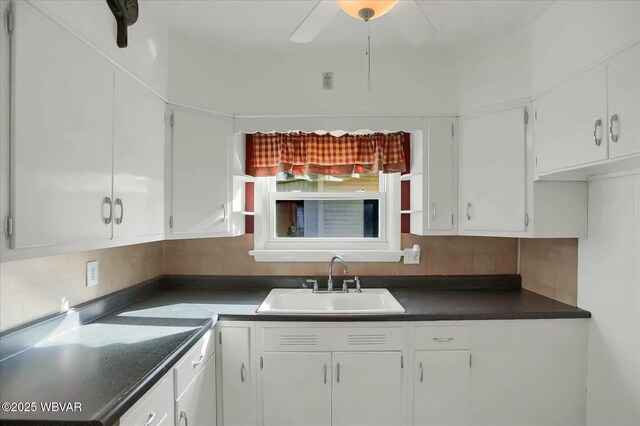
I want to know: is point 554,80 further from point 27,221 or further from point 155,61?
point 27,221

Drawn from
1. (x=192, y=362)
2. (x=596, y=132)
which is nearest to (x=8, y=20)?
(x=192, y=362)

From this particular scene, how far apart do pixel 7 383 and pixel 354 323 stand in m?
1.39

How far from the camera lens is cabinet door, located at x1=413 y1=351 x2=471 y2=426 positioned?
187cm

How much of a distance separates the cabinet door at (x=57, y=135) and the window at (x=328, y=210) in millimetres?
1255

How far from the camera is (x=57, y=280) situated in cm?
155

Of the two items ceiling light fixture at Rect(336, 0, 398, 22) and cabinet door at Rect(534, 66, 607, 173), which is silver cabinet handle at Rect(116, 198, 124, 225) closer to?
ceiling light fixture at Rect(336, 0, 398, 22)

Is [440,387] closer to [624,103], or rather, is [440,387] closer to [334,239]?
[334,239]

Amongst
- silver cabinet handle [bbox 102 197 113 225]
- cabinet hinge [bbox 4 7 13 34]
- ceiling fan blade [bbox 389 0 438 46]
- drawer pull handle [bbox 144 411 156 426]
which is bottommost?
drawer pull handle [bbox 144 411 156 426]

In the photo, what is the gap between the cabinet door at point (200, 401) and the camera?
146 centimetres

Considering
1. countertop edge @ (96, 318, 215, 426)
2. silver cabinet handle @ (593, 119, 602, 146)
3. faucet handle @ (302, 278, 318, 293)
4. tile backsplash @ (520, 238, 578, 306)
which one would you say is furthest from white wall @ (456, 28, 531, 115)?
countertop edge @ (96, 318, 215, 426)

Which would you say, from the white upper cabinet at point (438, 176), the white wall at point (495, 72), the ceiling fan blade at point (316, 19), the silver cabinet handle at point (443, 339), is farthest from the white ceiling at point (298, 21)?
the silver cabinet handle at point (443, 339)

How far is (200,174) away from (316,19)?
1.11m

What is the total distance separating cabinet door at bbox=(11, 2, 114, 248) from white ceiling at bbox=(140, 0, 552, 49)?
0.58m

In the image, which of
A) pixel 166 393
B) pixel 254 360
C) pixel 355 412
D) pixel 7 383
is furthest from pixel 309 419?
pixel 7 383
